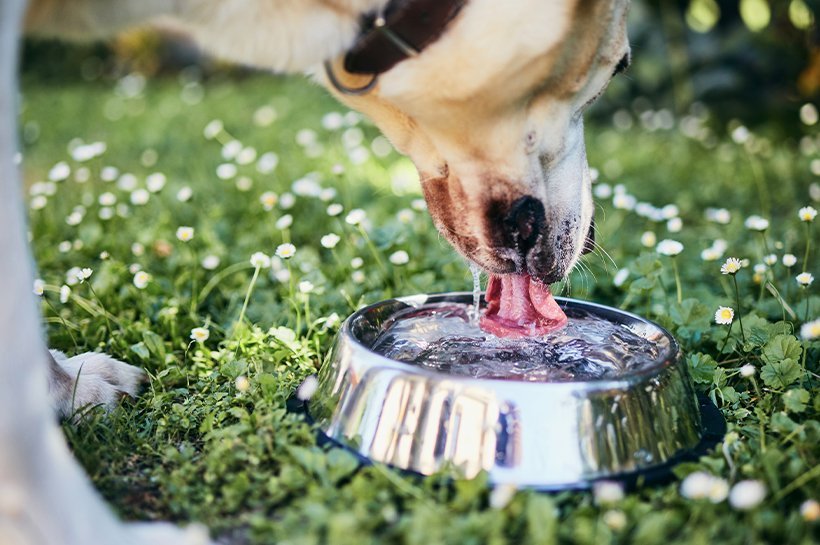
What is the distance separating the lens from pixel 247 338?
7.45 ft

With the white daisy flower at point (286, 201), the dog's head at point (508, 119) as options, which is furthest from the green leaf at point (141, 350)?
the white daisy flower at point (286, 201)

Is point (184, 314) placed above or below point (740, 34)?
above

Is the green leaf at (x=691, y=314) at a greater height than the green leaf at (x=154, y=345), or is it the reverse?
the green leaf at (x=691, y=314)

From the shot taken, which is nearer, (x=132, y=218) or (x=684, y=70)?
(x=132, y=218)

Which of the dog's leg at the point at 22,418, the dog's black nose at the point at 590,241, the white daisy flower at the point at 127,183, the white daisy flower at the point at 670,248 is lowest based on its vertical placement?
the white daisy flower at the point at 127,183

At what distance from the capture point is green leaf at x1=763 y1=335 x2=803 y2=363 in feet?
6.59

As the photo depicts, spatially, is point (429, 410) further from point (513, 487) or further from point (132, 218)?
point (132, 218)

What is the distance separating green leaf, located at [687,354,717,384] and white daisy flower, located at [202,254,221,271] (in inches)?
56.5

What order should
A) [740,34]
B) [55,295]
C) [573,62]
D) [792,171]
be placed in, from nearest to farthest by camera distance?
[573,62]
[55,295]
[792,171]
[740,34]

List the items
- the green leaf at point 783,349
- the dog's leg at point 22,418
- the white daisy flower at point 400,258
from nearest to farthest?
the dog's leg at point 22,418 < the green leaf at point 783,349 < the white daisy flower at point 400,258

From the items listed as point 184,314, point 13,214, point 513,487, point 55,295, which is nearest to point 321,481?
point 513,487

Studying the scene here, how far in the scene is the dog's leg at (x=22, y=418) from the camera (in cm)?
128

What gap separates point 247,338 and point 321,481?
2.41 ft

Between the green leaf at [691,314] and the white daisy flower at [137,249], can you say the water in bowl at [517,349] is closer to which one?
the green leaf at [691,314]
